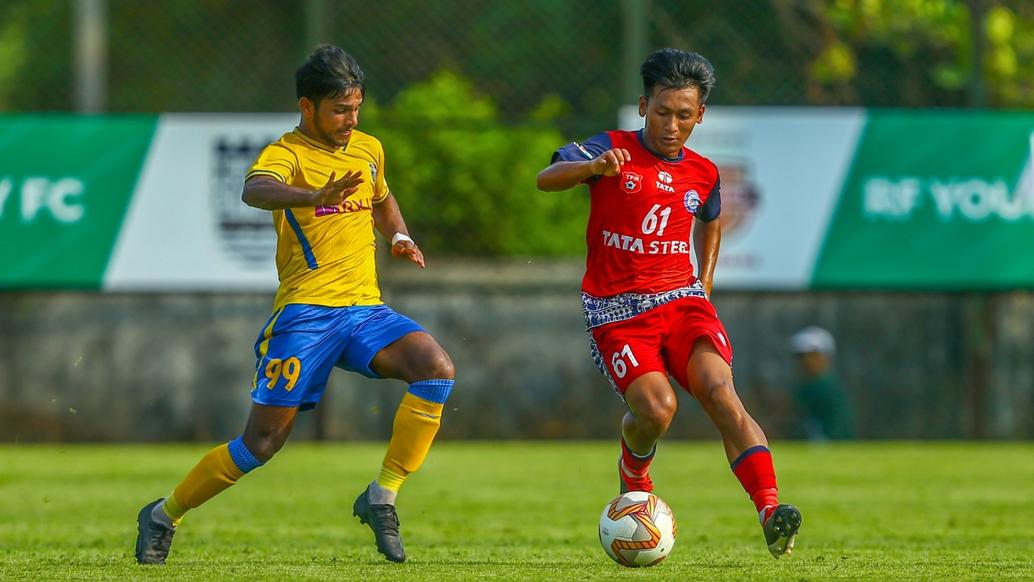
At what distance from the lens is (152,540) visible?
279 inches

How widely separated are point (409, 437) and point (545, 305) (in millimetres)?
8526

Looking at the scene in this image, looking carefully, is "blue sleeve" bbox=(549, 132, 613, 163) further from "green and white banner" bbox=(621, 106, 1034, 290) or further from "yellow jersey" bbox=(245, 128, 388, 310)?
"green and white banner" bbox=(621, 106, 1034, 290)

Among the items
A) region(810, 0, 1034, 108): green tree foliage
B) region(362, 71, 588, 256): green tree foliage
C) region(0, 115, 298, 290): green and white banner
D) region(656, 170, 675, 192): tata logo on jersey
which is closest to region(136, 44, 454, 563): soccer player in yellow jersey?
region(656, 170, 675, 192): tata logo on jersey

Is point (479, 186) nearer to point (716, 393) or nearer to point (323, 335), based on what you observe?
point (323, 335)

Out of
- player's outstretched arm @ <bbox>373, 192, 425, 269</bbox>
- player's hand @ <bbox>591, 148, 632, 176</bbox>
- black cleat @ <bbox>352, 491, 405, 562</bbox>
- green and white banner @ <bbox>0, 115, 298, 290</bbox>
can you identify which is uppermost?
player's hand @ <bbox>591, 148, 632, 176</bbox>

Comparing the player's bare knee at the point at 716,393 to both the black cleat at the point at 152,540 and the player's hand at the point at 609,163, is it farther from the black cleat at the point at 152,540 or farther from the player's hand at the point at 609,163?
the black cleat at the point at 152,540

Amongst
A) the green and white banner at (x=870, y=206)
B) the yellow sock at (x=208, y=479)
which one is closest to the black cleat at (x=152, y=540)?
the yellow sock at (x=208, y=479)

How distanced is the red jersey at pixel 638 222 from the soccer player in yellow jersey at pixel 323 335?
2.46ft

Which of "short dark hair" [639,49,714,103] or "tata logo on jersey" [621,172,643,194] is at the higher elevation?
"short dark hair" [639,49,714,103]

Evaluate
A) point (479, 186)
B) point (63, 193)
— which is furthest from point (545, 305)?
point (63, 193)

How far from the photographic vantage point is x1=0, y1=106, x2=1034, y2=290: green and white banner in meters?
14.9

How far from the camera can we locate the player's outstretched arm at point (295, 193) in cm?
654

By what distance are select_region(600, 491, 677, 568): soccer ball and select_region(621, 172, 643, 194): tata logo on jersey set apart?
1.28 meters

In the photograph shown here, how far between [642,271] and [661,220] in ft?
0.74
